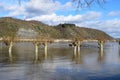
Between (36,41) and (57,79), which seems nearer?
(57,79)

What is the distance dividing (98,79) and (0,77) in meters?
9.00

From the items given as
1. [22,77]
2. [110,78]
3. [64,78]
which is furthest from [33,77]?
[110,78]

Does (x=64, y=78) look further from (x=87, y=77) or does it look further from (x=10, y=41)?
(x=10, y=41)

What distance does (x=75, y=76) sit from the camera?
1144 inches

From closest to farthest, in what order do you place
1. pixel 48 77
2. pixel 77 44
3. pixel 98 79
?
pixel 98 79
pixel 48 77
pixel 77 44

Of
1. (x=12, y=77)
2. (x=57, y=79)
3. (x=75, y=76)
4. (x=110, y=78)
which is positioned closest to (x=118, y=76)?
(x=110, y=78)

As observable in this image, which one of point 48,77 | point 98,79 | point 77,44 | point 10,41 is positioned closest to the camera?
point 98,79

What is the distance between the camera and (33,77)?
28562 mm

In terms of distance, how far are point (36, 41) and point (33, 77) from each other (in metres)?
38.7

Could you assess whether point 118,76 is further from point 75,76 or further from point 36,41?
point 36,41

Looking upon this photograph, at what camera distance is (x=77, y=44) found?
248 feet

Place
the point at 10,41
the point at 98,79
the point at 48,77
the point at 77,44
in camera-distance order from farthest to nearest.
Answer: the point at 77,44, the point at 10,41, the point at 48,77, the point at 98,79

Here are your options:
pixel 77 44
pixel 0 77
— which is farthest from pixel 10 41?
pixel 0 77

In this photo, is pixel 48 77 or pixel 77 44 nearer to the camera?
pixel 48 77
